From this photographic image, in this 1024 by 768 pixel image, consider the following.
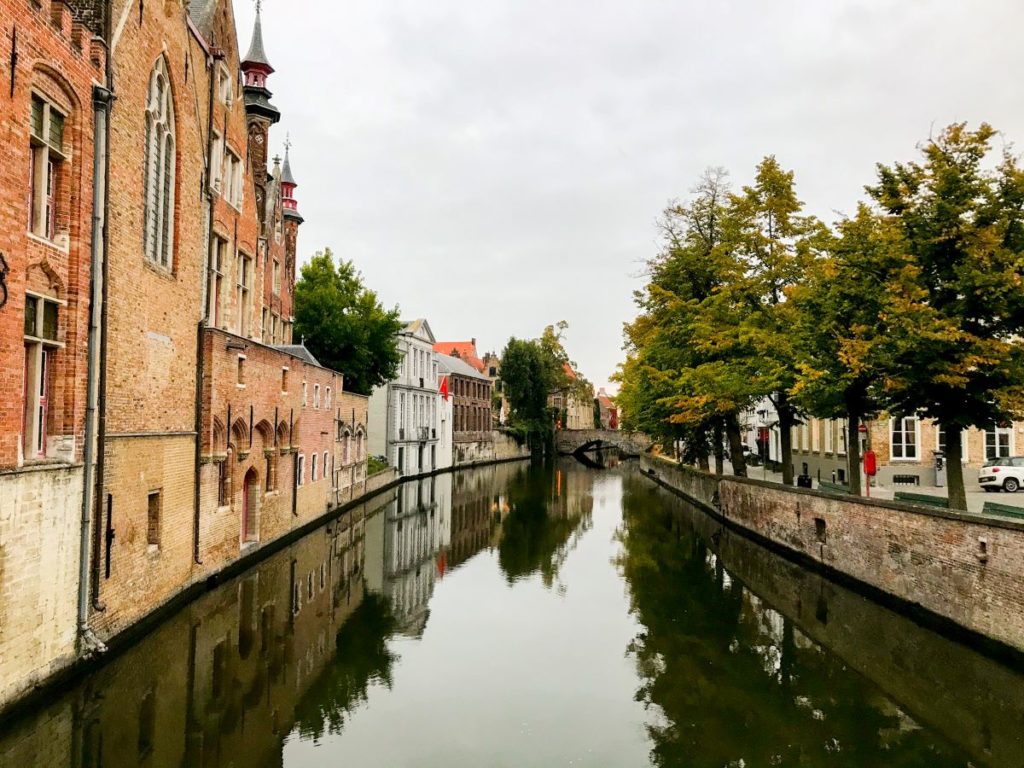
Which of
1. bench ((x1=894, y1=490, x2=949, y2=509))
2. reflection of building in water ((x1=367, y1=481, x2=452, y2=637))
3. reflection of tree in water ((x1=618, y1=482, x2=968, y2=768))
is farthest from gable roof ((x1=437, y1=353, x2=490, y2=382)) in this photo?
reflection of tree in water ((x1=618, y1=482, x2=968, y2=768))

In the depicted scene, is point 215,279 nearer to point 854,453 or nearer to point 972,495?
point 854,453

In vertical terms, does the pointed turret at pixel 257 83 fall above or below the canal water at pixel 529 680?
above

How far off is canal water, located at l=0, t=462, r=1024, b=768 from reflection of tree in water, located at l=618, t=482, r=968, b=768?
0.05 meters

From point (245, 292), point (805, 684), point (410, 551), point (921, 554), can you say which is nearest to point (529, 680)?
point (805, 684)

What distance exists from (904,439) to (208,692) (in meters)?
29.4

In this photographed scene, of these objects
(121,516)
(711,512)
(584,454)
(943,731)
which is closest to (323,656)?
(121,516)

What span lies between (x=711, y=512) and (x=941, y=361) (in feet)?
61.7

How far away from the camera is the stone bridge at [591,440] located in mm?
89125

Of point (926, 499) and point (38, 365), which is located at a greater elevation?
point (38, 365)

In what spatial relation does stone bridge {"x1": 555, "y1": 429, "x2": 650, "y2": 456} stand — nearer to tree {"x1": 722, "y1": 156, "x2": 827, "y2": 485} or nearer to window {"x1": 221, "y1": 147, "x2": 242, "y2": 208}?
tree {"x1": 722, "y1": 156, "x2": 827, "y2": 485}

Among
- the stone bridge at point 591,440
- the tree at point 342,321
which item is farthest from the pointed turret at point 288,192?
the stone bridge at point 591,440

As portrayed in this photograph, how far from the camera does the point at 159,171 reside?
1495 centimetres

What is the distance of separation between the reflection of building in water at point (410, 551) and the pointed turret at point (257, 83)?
14848 mm

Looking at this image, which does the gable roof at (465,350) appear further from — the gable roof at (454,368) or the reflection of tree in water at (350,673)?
the reflection of tree in water at (350,673)
